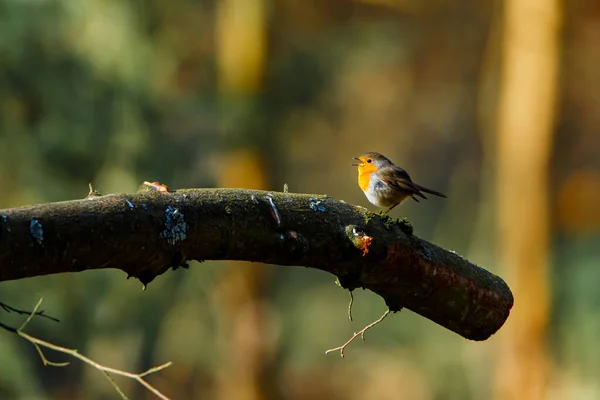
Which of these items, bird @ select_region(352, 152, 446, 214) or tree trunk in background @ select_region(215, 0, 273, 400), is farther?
tree trunk in background @ select_region(215, 0, 273, 400)

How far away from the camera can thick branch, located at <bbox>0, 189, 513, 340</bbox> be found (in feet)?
7.07

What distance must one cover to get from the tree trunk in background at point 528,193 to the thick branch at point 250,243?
8.01 meters

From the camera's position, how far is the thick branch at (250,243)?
2.15 metres

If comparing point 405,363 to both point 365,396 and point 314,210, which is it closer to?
point 365,396

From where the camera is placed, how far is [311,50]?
42.6ft

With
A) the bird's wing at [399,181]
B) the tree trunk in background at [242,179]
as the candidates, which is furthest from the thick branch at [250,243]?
the tree trunk in background at [242,179]

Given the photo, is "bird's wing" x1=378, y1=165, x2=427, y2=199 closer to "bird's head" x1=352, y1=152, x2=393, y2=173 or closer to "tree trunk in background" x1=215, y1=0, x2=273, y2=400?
"bird's head" x1=352, y1=152, x2=393, y2=173

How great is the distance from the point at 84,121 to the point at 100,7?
153 cm

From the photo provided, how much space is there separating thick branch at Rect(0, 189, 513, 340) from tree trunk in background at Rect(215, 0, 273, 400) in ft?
26.0

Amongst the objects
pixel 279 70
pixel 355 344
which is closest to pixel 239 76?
pixel 279 70

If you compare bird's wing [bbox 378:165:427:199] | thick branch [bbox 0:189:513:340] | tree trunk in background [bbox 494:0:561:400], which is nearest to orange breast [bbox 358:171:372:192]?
bird's wing [bbox 378:165:427:199]

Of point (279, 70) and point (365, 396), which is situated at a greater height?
point (279, 70)

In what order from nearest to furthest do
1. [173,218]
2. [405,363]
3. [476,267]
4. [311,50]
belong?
[173,218]
[476,267]
[311,50]
[405,363]

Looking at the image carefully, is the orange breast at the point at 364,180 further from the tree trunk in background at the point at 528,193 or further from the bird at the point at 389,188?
the tree trunk in background at the point at 528,193
